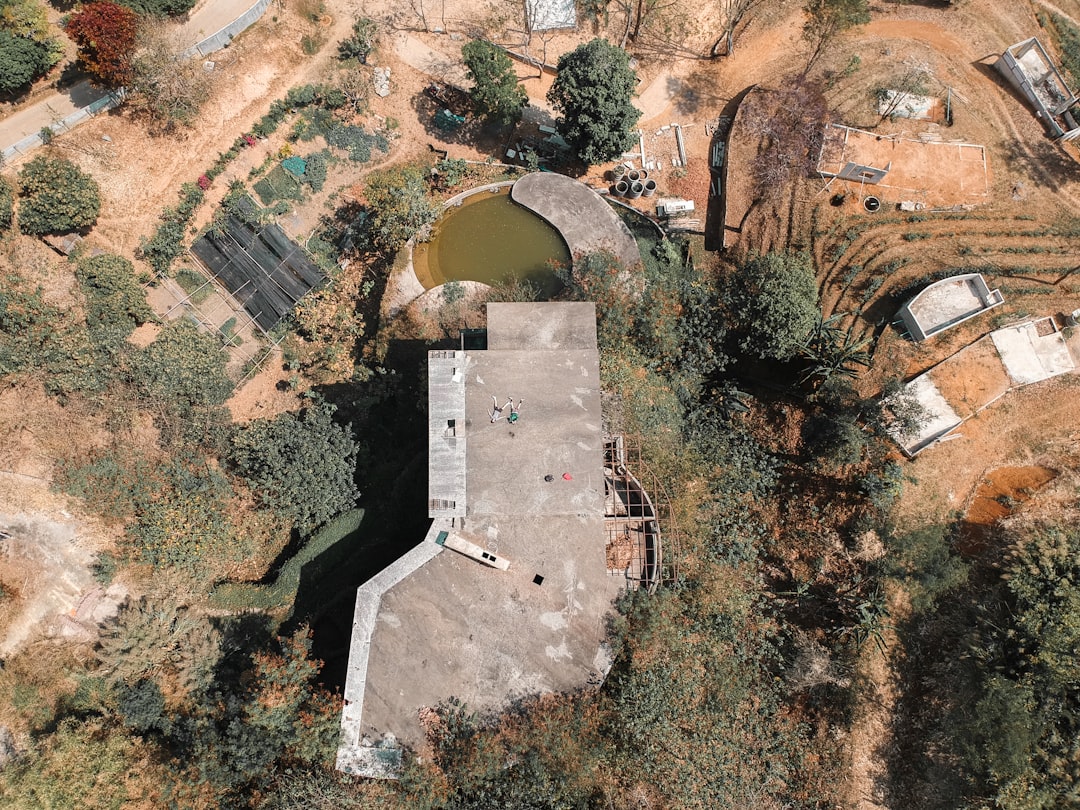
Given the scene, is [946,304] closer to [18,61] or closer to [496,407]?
[496,407]

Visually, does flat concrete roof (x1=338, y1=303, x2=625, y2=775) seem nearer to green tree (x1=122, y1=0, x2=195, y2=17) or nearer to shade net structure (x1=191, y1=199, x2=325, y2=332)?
shade net structure (x1=191, y1=199, x2=325, y2=332)

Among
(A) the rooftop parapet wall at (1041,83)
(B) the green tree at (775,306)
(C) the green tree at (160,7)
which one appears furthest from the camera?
(A) the rooftop parapet wall at (1041,83)

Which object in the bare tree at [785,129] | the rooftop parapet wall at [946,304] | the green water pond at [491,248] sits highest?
the bare tree at [785,129]

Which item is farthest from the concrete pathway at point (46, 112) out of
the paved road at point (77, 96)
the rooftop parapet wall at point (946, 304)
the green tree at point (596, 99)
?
the rooftop parapet wall at point (946, 304)

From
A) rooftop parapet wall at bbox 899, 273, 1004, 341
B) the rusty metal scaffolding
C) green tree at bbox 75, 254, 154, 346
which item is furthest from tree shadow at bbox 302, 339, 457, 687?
rooftop parapet wall at bbox 899, 273, 1004, 341

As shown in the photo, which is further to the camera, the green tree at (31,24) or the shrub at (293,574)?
the green tree at (31,24)

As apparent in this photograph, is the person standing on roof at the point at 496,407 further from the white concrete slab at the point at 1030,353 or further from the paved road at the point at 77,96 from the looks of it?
the paved road at the point at 77,96
